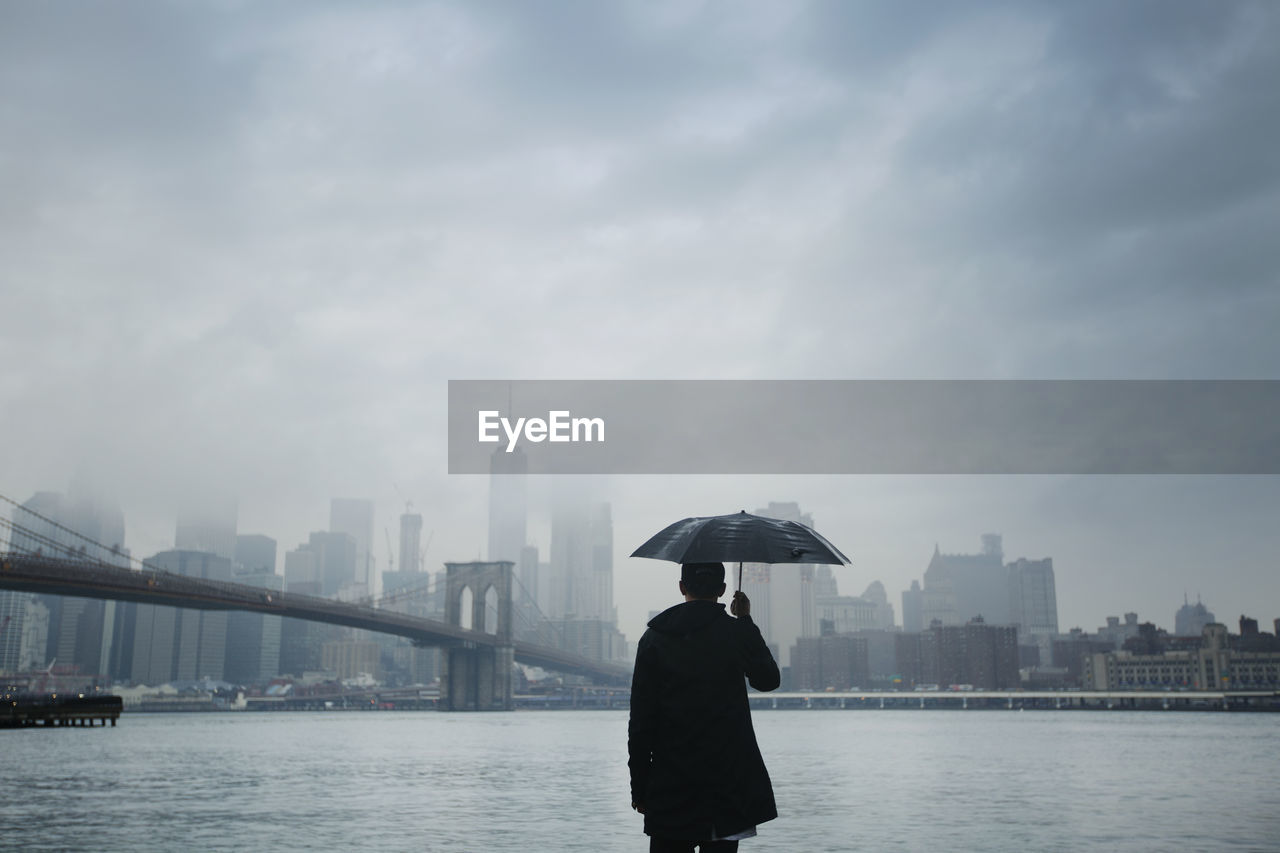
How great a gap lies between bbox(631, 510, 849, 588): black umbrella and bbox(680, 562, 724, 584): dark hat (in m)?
0.30

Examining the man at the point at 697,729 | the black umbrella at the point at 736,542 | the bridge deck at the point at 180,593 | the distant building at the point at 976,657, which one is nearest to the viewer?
the man at the point at 697,729

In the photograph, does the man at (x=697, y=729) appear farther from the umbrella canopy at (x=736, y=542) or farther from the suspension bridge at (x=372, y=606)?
the suspension bridge at (x=372, y=606)

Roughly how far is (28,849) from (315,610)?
4648 cm

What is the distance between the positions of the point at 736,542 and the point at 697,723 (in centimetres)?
102

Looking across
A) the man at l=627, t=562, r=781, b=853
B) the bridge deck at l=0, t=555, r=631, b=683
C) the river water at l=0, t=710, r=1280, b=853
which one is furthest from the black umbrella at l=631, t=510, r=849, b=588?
the bridge deck at l=0, t=555, r=631, b=683

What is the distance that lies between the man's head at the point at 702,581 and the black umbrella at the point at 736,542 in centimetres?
31

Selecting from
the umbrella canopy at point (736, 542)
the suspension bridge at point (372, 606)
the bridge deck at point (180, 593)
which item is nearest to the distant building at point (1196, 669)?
the suspension bridge at point (372, 606)

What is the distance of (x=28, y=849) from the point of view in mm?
14547

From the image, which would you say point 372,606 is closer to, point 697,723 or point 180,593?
point 180,593

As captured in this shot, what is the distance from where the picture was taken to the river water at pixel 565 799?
15930 mm

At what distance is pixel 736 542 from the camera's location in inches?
193

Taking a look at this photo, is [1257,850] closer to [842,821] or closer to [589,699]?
[842,821]

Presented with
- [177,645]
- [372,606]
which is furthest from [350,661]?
[372,606]

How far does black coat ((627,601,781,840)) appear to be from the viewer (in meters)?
4.06
